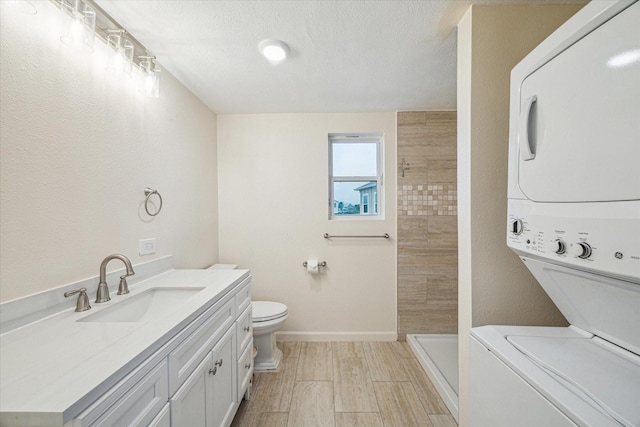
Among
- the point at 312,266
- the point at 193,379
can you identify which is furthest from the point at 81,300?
the point at 312,266

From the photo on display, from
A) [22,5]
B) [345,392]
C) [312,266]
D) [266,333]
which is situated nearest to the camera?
[22,5]

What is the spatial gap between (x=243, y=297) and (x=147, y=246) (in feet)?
2.23

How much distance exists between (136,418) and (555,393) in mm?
1171

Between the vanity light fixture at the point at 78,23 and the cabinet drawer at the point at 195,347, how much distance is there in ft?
4.40

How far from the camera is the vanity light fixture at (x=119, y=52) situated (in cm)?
127

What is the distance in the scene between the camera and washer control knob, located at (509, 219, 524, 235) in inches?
35.9

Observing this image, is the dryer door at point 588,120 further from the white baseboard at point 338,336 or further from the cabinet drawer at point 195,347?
the white baseboard at point 338,336

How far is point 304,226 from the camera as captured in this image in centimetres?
260

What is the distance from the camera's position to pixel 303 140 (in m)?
2.58

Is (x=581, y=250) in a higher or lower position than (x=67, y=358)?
higher

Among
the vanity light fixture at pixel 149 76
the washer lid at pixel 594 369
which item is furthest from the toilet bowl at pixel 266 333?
the vanity light fixture at pixel 149 76

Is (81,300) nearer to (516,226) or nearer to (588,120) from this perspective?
(516,226)

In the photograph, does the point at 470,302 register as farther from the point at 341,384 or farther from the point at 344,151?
the point at 344,151

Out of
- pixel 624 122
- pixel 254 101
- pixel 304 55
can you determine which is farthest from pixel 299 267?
pixel 624 122
